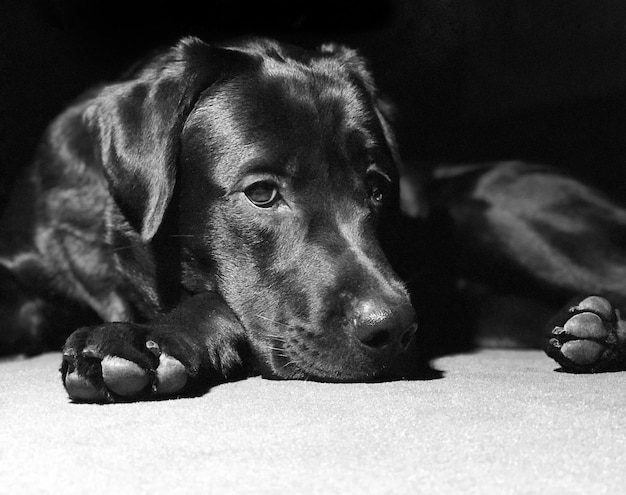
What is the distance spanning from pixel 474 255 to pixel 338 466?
1920mm

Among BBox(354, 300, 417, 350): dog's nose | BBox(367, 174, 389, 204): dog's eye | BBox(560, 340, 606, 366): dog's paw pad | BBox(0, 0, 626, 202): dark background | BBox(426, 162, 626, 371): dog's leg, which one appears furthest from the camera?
BBox(0, 0, 626, 202): dark background

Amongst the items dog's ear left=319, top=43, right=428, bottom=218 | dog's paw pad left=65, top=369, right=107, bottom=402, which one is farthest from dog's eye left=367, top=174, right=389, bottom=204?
dog's paw pad left=65, top=369, right=107, bottom=402

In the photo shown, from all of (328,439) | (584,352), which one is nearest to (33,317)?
(328,439)

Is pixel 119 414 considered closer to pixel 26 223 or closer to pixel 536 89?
pixel 26 223

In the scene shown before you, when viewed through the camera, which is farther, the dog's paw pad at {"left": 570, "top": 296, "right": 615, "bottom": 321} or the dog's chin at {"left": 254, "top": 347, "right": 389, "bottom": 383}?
the dog's paw pad at {"left": 570, "top": 296, "right": 615, "bottom": 321}

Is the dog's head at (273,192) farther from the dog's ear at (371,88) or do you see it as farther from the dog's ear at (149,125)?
the dog's ear at (371,88)

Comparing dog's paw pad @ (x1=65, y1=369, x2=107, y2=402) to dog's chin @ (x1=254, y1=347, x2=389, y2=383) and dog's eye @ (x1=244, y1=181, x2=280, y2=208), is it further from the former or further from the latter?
dog's eye @ (x1=244, y1=181, x2=280, y2=208)

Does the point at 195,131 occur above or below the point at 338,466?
above

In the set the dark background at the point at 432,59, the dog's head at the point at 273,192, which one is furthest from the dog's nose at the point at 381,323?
the dark background at the point at 432,59

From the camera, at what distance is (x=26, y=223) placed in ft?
8.83

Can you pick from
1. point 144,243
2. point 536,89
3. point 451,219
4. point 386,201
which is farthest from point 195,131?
point 536,89

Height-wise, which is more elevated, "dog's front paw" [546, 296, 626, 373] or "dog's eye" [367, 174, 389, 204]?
"dog's eye" [367, 174, 389, 204]

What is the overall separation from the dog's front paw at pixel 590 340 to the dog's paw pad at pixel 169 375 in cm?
99

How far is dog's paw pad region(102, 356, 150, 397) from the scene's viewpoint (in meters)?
1.65
